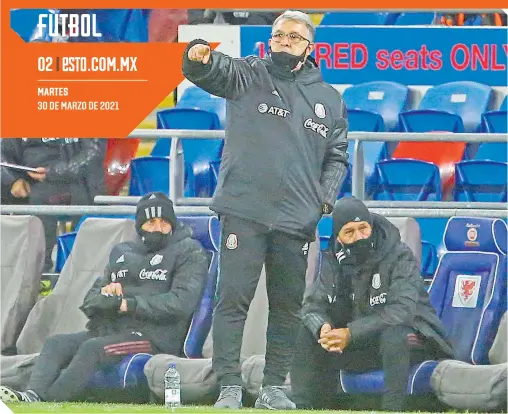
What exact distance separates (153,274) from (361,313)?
136 centimetres

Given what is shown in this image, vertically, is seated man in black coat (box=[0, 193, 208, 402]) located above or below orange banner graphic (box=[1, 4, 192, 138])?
below

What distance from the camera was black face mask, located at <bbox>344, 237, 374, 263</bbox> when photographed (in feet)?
26.6

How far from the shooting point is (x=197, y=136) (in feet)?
30.5

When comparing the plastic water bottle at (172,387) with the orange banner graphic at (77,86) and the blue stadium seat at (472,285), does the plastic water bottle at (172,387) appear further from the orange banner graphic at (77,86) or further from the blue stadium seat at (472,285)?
the orange banner graphic at (77,86)

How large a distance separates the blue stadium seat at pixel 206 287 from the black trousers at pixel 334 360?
0.99 meters

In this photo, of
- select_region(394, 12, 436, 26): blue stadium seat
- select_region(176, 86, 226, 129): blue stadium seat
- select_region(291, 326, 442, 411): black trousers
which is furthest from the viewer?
select_region(394, 12, 436, 26): blue stadium seat

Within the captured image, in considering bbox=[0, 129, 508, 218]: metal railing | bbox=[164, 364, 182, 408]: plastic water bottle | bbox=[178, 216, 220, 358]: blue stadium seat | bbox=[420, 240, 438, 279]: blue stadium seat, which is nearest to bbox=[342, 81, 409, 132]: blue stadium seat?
bbox=[0, 129, 508, 218]: metal railing

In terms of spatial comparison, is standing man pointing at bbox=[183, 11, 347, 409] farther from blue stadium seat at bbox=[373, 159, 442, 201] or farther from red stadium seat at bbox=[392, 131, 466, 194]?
red stadium seat at bbox=[392, 131, 466, 194]

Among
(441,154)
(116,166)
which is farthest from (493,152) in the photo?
(116,166)

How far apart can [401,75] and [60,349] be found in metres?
4.51

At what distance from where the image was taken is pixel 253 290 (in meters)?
6.87

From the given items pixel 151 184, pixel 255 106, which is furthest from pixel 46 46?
pixel 255 106

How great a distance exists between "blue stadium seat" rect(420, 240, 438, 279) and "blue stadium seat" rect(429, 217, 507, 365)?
0.50 m

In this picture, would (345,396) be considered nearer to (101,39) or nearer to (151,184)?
(151,184)
